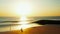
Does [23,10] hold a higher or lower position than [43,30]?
higher

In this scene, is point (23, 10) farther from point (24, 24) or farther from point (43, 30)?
point (43, 30)

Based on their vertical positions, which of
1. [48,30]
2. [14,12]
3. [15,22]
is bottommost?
[48,30]

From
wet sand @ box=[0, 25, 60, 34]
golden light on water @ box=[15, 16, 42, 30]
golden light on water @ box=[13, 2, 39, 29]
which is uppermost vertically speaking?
golden light on water @ box=[13, 2, 39, 29]

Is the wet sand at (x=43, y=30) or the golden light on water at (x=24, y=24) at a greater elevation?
the golden light on water at (x=24, y=24)

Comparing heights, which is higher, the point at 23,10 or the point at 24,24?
the point at 23,10

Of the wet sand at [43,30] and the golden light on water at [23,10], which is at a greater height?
the golden light on water at [23,10]

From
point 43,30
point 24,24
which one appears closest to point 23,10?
point 24,24

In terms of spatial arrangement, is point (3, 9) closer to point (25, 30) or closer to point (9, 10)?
point (9, 10)

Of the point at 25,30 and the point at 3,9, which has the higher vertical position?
the point at 3,9

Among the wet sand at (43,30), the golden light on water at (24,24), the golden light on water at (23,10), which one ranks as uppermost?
the golden light on water at (23,10)

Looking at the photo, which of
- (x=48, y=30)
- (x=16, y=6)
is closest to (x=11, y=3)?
(x=16, y=6)

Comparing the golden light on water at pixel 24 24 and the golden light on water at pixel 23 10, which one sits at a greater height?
the golden light on water at pixel 23 10
